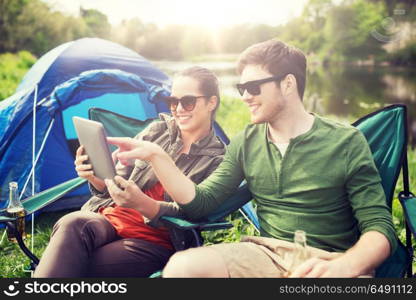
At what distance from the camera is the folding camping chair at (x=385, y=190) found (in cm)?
185

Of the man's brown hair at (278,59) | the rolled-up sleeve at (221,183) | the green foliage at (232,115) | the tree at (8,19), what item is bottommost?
the green foliage at (232,115)

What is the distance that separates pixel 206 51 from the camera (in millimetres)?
3533

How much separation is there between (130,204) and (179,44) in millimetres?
2799

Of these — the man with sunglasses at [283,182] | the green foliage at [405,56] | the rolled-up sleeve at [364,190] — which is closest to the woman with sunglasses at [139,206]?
the man with sunglasses at [283,182]

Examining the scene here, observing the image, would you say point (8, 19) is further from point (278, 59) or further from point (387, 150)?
point (387, 150)

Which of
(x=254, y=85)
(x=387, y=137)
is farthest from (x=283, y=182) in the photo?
(x=387, y=137)

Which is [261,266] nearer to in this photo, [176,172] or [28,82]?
[176,172]

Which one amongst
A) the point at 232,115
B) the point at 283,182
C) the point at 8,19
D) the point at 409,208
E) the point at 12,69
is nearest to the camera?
the point at 283,182

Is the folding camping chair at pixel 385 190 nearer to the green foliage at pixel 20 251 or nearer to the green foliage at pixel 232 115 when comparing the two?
the green foliage at pixel 20 251

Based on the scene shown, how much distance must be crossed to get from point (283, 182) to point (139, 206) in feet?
2.01

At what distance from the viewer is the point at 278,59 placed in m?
1.73

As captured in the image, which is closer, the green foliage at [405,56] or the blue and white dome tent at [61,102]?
the blue and white dome tent at [61,102]

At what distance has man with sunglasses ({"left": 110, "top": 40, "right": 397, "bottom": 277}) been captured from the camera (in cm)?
156

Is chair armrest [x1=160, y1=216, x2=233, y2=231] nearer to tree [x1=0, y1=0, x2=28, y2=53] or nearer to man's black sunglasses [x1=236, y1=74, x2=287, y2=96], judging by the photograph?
man's black sunglasses [x1=236, y1=74, x2=287, y2=96]
